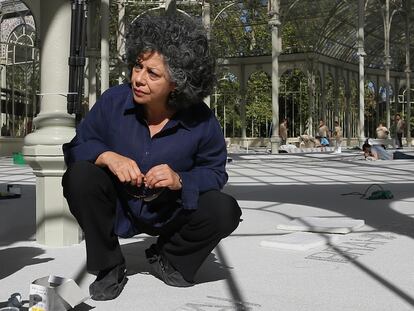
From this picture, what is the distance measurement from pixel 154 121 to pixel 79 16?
484 cm

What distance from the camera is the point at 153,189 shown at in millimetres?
2697

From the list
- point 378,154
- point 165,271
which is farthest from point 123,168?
point 378,154

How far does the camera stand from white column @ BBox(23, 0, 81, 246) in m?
4.04

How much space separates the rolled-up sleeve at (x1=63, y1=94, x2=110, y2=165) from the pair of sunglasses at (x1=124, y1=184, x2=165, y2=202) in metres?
0.21

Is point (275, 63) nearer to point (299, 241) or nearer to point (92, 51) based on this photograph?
point (92, 51)

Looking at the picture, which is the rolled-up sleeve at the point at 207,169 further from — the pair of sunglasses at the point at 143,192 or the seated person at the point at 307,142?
the seated person at the point at 307,142

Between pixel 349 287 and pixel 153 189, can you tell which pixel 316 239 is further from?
pixel 153 189

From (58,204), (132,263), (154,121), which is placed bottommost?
(132,263)

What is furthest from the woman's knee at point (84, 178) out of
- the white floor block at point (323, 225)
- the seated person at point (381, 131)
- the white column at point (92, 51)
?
the seated person at point (381, 131)

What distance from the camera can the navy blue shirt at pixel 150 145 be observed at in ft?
9.16

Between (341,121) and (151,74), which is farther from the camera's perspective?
(341,121)

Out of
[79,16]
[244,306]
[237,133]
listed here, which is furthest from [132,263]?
[237,133]

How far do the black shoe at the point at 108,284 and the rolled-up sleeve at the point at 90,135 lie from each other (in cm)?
54

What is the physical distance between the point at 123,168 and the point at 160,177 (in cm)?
16
